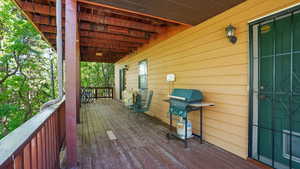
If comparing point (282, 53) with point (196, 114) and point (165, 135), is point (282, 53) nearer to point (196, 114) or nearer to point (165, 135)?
point (196, 114)

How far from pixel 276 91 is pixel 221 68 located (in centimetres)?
92

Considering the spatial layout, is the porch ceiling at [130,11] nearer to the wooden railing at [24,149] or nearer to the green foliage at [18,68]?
the wooden railing at [24,149]

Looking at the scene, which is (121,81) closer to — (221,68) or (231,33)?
(221,68)

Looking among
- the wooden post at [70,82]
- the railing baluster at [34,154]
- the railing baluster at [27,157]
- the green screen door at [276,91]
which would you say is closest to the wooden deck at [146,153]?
the wooden post at [70,82]

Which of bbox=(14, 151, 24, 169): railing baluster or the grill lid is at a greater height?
the grill lid

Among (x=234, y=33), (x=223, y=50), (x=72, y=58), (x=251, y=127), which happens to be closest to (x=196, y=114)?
(x=251, y=127)

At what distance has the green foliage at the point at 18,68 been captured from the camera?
22.2 ft

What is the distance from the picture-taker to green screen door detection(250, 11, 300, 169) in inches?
73.0

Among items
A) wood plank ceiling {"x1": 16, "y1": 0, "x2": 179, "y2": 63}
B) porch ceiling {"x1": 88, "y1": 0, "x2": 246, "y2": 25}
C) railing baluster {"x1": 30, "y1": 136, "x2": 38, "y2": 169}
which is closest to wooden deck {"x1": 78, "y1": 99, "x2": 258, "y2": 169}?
railing baluster {"x1": 30, "y1": 136, "x2": 38, "y2": 169}

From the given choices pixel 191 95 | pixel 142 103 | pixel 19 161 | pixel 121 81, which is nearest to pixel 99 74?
pixel 121 81

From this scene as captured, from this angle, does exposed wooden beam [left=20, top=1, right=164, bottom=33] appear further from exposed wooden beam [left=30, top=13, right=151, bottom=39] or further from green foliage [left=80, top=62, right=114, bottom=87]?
green foliage [left=80, top=62, right=114, bottom=87]

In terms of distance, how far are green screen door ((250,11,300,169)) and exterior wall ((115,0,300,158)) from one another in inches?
5.6

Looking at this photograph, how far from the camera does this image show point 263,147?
2221 millimetres

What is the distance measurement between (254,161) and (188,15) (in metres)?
2.72
